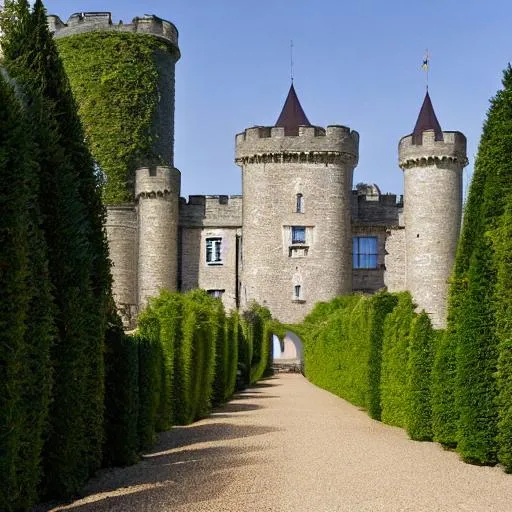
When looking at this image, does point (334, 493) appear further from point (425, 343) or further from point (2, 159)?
point (425, 343)

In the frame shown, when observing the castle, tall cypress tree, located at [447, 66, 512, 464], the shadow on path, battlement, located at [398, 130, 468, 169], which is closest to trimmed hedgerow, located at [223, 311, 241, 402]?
the shadow on path

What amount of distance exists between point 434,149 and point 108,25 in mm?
15409


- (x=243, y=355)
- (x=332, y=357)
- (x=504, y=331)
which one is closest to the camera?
(x=504, y=331)

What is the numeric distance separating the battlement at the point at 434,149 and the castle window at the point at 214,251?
9007 millimetres

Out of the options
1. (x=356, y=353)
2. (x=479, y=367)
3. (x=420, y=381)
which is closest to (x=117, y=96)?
(x=356, y=353)

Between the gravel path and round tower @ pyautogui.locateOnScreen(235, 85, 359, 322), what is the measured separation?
90.4 feet

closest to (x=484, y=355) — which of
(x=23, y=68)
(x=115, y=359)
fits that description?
(x=115, y=359)

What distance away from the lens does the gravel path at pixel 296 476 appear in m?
7.41

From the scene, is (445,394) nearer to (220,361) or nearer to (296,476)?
(296,476)

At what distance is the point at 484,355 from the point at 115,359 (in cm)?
384

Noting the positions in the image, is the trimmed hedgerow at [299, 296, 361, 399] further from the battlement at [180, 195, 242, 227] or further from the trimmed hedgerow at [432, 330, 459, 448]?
the battlement at [180, 195, 242, 227]

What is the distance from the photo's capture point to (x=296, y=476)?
8.70 meters

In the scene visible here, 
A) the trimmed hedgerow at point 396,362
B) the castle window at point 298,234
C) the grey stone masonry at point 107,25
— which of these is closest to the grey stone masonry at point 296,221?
the castle window at point 298,234

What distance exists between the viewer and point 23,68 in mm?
8180
